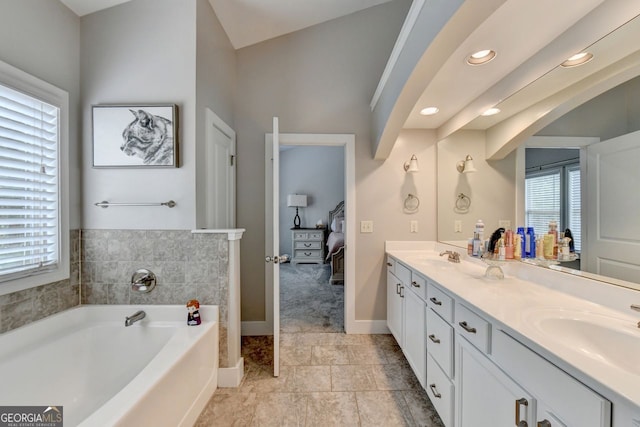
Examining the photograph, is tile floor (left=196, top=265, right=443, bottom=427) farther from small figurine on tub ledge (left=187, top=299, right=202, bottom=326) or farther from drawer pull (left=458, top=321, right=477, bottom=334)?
drawer pull (left=458, top=321, right=477, bottom=334)

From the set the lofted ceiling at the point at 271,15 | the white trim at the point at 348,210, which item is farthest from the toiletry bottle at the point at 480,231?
the lofted ceiling at the point at 271,15

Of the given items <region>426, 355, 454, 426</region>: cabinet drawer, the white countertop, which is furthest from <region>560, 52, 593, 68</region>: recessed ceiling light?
<region>426, 355, 454, 426</region>: cabinet drawer

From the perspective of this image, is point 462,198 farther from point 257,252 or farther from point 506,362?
point 257,252

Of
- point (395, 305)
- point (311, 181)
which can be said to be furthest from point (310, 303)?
point (311, 181)

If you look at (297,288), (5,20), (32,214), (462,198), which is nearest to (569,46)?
(462,198)

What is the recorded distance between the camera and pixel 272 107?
268cm

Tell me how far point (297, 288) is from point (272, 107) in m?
2.75

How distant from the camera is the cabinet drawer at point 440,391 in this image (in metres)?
1.37

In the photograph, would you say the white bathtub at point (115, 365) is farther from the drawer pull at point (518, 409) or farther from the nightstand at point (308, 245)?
the nightstand at point (308, 245)

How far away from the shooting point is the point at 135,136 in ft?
6.07

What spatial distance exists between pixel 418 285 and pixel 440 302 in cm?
34

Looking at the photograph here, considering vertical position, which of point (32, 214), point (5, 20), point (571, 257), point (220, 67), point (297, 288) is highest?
point (220, 67)

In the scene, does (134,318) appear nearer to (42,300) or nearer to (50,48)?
(42,300)

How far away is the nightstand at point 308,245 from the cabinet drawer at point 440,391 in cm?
453
